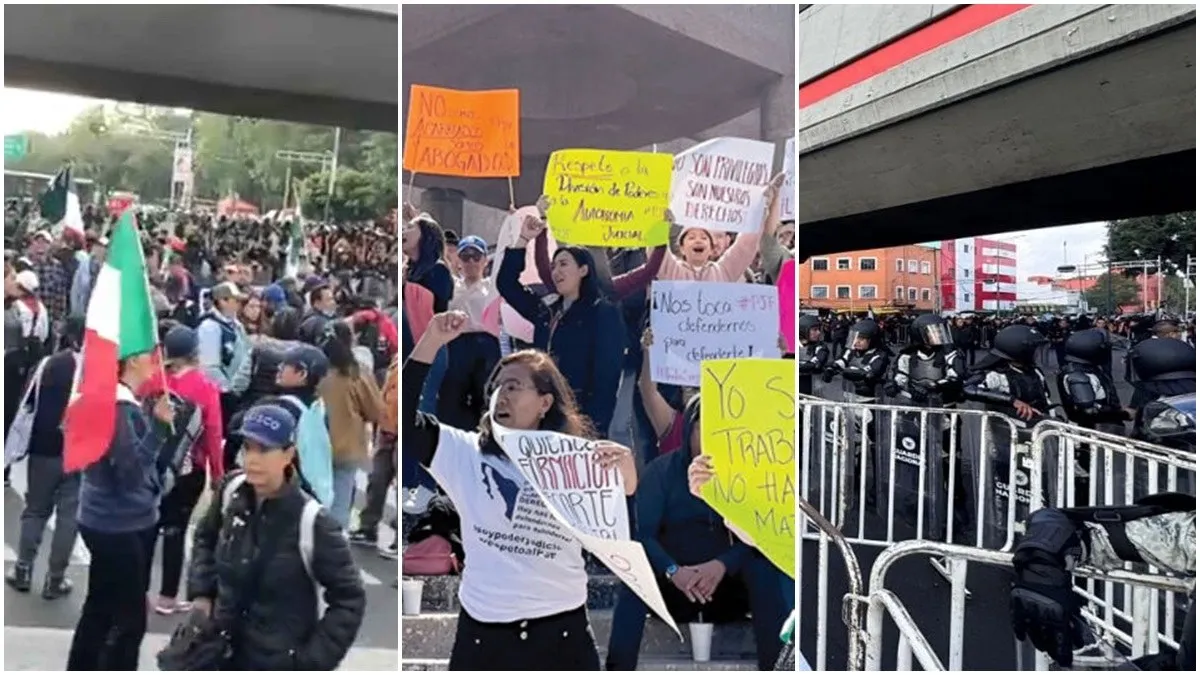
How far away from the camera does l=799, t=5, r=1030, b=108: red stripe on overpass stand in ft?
10.2

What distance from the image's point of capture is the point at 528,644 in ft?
10.5

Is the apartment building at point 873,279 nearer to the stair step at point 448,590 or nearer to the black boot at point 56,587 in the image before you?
the stair step at point 448,590

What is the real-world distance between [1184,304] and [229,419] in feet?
11.0

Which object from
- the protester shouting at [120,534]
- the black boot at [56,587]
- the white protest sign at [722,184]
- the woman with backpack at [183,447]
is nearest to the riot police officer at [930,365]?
the white protest sign at [722,184]

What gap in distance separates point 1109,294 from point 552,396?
6.69 feet

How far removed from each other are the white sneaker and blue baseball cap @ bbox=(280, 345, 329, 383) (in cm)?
52

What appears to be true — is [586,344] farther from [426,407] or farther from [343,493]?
[343,493]

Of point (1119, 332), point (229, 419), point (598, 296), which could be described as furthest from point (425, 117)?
point (1119, 332)

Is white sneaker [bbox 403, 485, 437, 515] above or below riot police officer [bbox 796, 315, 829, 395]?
below

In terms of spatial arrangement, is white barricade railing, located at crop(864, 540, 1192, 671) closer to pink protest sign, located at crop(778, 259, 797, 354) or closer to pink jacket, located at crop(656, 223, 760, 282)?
pink protest sign, located at crop(778, 259, 797, 354)

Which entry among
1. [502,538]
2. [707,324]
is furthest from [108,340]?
[707,324]

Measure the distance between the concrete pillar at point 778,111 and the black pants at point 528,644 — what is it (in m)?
1.82

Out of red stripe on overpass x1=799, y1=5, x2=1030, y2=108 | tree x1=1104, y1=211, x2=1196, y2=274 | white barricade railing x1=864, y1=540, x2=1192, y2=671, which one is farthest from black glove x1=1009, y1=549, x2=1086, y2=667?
red stripe on overpass x1=799, y1=5, x2=1030, y2=108

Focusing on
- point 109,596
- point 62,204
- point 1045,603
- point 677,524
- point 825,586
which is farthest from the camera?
point 825,586
